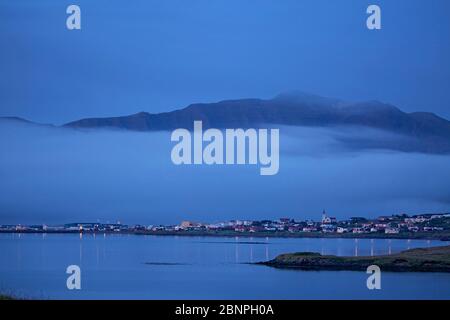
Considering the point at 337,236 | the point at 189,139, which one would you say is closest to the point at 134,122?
the point at 189,139

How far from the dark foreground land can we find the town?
27 centimetres

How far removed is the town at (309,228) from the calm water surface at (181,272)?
10 cm

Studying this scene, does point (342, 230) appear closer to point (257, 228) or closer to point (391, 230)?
point (391, 230)

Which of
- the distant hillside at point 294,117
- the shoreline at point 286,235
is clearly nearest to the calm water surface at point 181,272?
the shoreline at point 286,235

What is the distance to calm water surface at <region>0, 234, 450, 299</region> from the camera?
49.7ft

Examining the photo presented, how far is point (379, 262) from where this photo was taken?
15836mm

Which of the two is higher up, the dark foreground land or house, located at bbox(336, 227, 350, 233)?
house, located at bbox(336, 227, 350, 233)

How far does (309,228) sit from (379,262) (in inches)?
38.7

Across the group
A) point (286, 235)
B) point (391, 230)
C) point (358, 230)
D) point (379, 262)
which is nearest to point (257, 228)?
point (286, 235)

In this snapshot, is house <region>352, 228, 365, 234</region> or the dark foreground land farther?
house <region>352, 228, 365, 234</region>

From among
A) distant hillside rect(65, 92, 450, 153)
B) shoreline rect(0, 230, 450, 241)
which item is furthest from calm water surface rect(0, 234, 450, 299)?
distant hillside rect(65, 92, 450, 153)

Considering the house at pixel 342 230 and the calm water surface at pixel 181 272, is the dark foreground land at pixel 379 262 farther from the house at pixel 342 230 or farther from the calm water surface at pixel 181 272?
the house at pixel 342 230

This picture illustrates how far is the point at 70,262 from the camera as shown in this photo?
15.3 m

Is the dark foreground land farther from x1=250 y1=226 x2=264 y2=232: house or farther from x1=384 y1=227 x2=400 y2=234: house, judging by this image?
x1=250 y1=226 x2=264 y2=232: house
